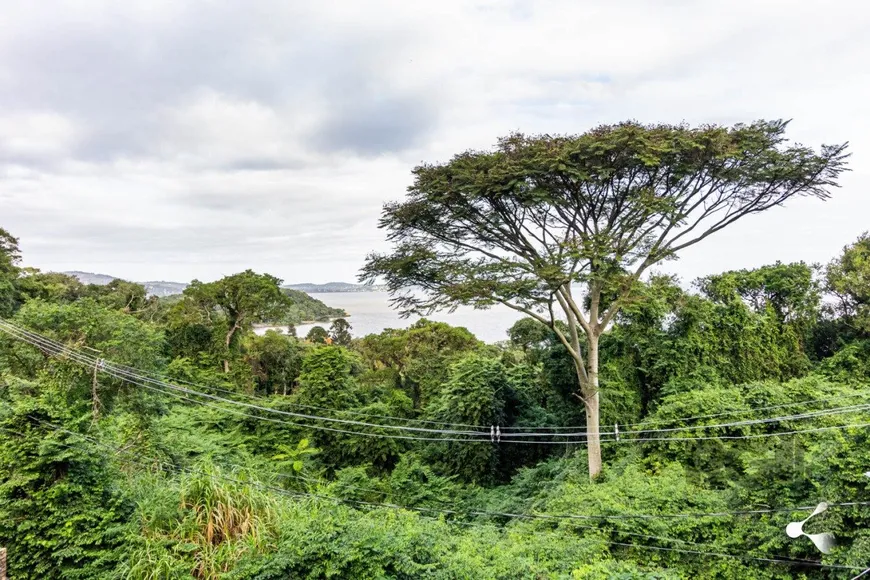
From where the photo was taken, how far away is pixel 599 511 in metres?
6.57

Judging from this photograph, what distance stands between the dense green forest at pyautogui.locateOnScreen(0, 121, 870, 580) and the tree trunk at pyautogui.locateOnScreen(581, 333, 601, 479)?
0.09 metres

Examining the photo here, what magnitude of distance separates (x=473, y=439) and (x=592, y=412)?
360 centimetres

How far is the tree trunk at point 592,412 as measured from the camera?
9.17m

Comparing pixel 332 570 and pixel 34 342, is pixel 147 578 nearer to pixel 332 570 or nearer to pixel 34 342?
pixel 332 570

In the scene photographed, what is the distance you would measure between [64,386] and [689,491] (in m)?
11.6

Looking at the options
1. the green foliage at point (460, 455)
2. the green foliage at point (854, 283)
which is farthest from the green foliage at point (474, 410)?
the green foliage at point (854, 283)

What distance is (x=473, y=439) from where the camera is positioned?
1181cm

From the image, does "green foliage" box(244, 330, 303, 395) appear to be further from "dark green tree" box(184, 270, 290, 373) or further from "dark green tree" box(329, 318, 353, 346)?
"dark green tree" box(329, 318, 353, 346)

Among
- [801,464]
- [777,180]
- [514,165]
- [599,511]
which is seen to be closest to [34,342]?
[514,165]

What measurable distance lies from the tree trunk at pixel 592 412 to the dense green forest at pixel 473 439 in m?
0.09

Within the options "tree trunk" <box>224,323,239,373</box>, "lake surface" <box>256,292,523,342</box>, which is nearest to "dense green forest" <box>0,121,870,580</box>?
"tree trunk" <box>224,323,239,373</box>

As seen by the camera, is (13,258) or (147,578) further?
(13,258)

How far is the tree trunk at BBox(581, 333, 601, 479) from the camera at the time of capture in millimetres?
9172

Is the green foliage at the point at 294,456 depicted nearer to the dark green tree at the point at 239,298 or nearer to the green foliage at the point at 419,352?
the green foliage at the point at 419,352
